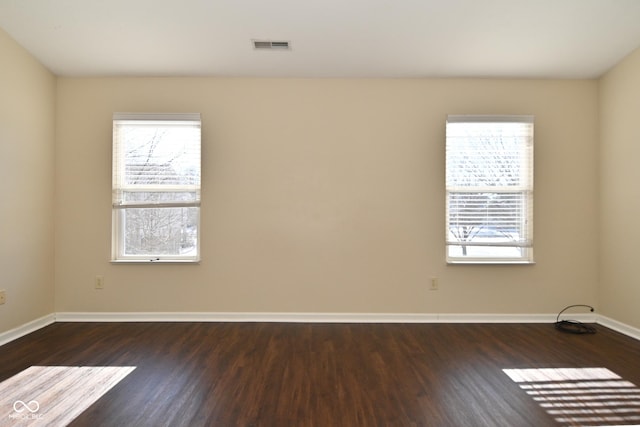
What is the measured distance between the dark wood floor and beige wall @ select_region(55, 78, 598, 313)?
377mm

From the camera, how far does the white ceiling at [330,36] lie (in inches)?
106

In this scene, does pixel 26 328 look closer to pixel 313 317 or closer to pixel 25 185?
pixel 25 185

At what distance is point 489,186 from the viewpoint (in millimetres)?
3777

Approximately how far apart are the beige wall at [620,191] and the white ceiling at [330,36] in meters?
0.26

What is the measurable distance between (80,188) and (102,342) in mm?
1688

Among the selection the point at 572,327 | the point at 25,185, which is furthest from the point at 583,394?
the point at 25,185

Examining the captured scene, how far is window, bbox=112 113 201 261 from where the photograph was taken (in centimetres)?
373

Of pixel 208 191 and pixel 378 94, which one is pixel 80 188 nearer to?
pixel 208 191

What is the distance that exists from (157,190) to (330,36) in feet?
7.89

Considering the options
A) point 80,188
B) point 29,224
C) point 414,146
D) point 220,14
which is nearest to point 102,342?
point 29,224

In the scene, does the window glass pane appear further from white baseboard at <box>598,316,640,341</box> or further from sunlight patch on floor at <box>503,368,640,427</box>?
white baseboard at <box>598,316,640,341</box>

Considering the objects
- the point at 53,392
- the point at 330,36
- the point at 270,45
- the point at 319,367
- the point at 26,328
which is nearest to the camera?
the point at 53,392

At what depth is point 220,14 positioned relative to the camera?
2764 mm

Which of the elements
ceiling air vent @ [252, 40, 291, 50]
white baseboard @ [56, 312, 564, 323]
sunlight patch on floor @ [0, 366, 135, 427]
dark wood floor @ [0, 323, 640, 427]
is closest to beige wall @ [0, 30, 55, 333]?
dark wood floor @ [0, 323, 640, 427]
